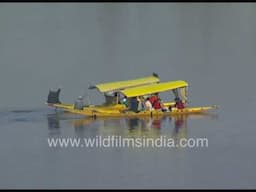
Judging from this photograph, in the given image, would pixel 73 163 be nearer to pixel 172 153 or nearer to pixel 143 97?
pixel 172 153

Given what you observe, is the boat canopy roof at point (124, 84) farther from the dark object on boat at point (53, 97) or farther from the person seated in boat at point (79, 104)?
the dark object on boat at point (53, 97)

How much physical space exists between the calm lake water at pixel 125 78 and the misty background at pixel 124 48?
1 centimetres

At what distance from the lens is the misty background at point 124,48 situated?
5.43m

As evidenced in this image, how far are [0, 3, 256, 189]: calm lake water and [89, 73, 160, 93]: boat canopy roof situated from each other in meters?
0.11

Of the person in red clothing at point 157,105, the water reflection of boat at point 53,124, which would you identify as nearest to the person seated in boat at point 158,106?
the person in red clothing at point 157,105

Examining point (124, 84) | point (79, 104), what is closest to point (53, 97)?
point (79, 104)

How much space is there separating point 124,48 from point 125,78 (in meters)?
1.75

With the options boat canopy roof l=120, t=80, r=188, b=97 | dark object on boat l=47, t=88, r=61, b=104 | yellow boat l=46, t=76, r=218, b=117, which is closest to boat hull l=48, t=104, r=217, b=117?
yellow boat l=46, t=76, r=218, b=117

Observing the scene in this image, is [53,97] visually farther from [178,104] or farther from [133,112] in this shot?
[178,104]

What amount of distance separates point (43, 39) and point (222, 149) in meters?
4.13

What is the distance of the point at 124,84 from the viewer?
5090mm

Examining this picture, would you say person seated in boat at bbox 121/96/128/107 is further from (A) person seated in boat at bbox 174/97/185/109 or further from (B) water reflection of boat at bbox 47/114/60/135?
(B) water reflection of boat at bbox 47/114/60/135

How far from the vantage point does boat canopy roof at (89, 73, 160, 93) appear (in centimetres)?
496

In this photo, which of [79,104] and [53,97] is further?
[53,97]
